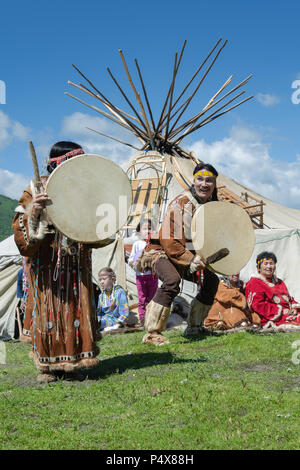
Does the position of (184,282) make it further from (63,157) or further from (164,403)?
(164,403)

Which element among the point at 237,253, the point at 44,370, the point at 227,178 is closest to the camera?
the point at 44,370

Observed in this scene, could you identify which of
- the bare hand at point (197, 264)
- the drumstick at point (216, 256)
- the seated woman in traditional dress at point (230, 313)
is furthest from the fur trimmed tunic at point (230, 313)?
the drumstick at point (216, 256)

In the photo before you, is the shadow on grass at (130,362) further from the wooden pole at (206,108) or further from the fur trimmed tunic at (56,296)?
the wooden pole at (206,108)

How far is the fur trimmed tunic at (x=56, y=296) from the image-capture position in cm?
353

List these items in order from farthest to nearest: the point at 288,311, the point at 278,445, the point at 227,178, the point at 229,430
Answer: the point at 227,178
the point at 288,311
the point at 229,430
the point at 278,445

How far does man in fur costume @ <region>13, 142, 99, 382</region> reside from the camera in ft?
11.6

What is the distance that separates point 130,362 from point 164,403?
1292 mm

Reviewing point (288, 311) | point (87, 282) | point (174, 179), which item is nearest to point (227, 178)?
point (174, 179)

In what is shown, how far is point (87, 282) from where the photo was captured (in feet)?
12.2

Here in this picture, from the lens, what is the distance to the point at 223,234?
187 inches

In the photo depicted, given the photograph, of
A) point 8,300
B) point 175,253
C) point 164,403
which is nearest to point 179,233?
point 175,253

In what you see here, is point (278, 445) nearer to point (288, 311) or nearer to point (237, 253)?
point (237, 253)

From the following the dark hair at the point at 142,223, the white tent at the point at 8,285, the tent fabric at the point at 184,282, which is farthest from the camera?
the tent fabric at the point at 184,282

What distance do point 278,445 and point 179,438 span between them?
469 mm
